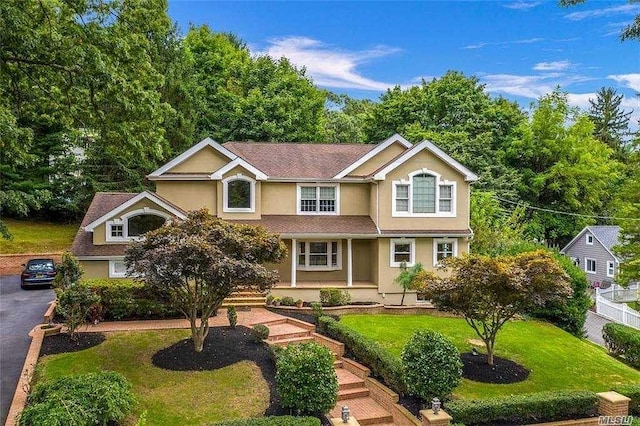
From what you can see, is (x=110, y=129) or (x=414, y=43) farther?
(x=414, y=43)

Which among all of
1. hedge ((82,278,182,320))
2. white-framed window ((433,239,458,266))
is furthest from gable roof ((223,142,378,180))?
hedge ((82,278,182,320))

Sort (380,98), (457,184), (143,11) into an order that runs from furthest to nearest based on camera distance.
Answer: (380,98)
(457,184)
(143,11)

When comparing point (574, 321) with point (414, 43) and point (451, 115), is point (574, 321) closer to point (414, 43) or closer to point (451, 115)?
point (414, 43)

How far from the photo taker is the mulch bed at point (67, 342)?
1289 centimetres

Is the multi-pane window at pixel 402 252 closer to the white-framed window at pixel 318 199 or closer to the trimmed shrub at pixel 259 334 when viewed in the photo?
the white-framed window at pixel 318 199

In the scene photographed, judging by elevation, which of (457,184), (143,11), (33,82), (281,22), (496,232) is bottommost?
(496,232)

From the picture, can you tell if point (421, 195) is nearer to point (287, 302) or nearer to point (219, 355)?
point (287, 302)

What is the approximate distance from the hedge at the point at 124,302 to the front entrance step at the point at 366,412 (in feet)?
25.4

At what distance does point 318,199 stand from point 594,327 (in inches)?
642

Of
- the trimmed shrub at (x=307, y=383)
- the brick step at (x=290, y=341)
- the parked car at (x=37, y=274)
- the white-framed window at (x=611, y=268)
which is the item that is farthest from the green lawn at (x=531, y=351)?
the white-framed window at (x=611, y=268)

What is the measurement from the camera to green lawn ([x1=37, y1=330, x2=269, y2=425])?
9.91m

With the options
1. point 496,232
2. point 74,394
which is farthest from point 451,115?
point 74,394

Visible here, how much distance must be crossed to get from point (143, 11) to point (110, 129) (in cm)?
331

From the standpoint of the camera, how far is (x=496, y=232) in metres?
26.8
